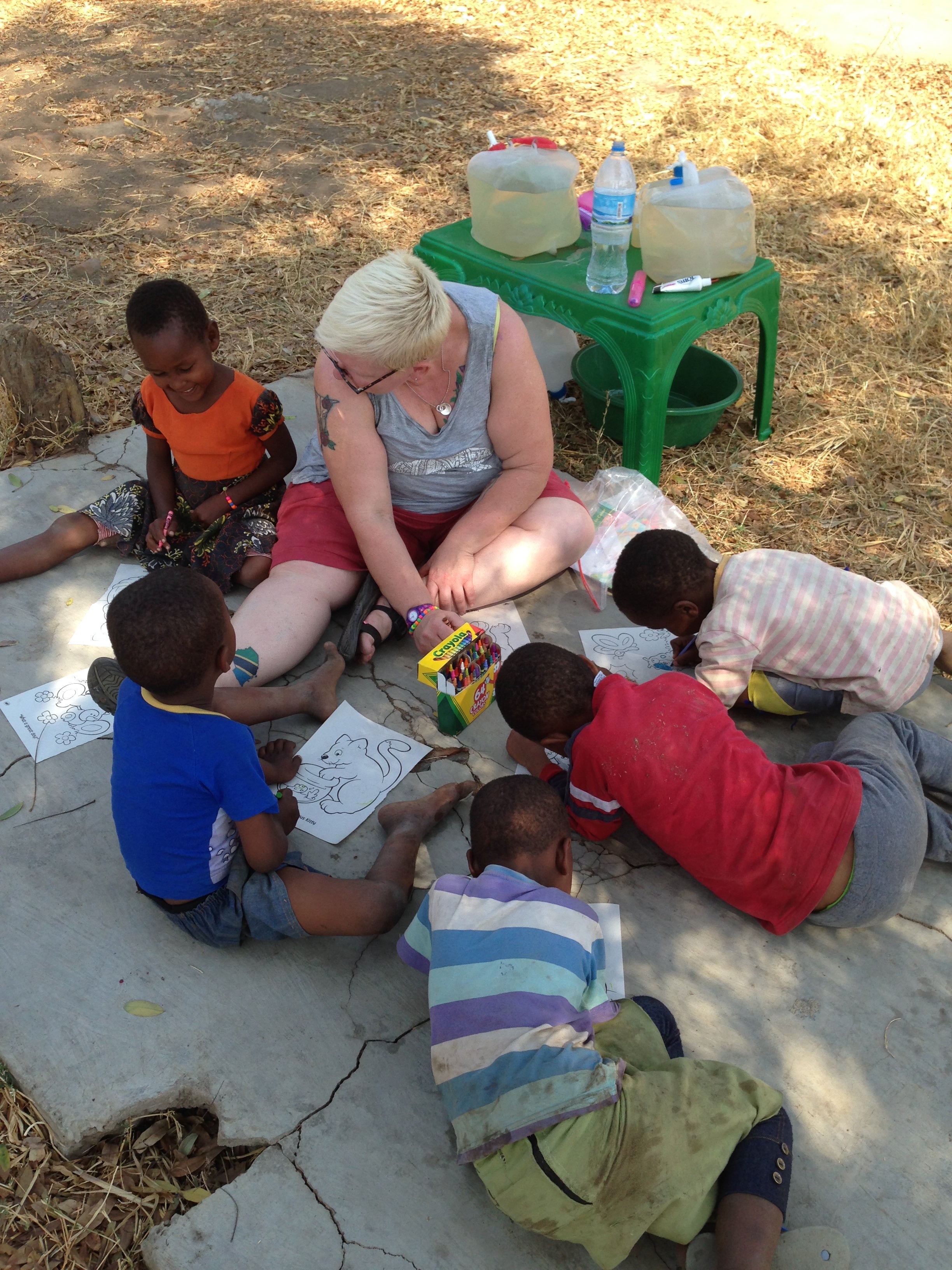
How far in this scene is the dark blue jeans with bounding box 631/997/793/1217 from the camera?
5.67ft

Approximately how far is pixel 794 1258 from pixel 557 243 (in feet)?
11.2

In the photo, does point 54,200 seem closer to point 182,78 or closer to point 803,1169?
point 182,78

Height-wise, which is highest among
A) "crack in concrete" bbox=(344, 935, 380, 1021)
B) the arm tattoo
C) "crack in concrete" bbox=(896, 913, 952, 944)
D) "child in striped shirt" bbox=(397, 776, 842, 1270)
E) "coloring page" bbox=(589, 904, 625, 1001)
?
the arm tattoo

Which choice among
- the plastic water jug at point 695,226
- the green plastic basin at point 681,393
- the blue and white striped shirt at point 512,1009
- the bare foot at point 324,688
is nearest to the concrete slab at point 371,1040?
the blue and white striped shirt at point 512,1009

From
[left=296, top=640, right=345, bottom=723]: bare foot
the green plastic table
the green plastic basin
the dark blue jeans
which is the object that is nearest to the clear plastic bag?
the green plastic table

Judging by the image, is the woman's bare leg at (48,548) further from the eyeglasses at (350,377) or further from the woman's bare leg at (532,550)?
the woman's bare leg at (532,550)

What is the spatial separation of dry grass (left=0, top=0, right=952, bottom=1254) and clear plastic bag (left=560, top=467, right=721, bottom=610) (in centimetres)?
22

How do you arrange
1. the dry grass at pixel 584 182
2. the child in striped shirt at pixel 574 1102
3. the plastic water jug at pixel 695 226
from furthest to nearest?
the dry grass at pixel 584 182 → the plastic water jug at pixel 695 226 → the child in striped shirt at pixel 574 1102

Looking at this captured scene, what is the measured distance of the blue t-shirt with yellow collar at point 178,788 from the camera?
2.03m

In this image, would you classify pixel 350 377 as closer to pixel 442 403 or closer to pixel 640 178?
pixel 442 403

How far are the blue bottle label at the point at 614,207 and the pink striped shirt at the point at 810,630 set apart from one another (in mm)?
1557

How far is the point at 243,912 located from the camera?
221cm

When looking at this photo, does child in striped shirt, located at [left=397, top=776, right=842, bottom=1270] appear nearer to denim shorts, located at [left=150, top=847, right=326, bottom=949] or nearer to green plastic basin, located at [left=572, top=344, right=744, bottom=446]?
denim shorts, located at [left=150, top=847, right=326, bottom=949]

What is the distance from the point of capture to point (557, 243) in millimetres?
3889
